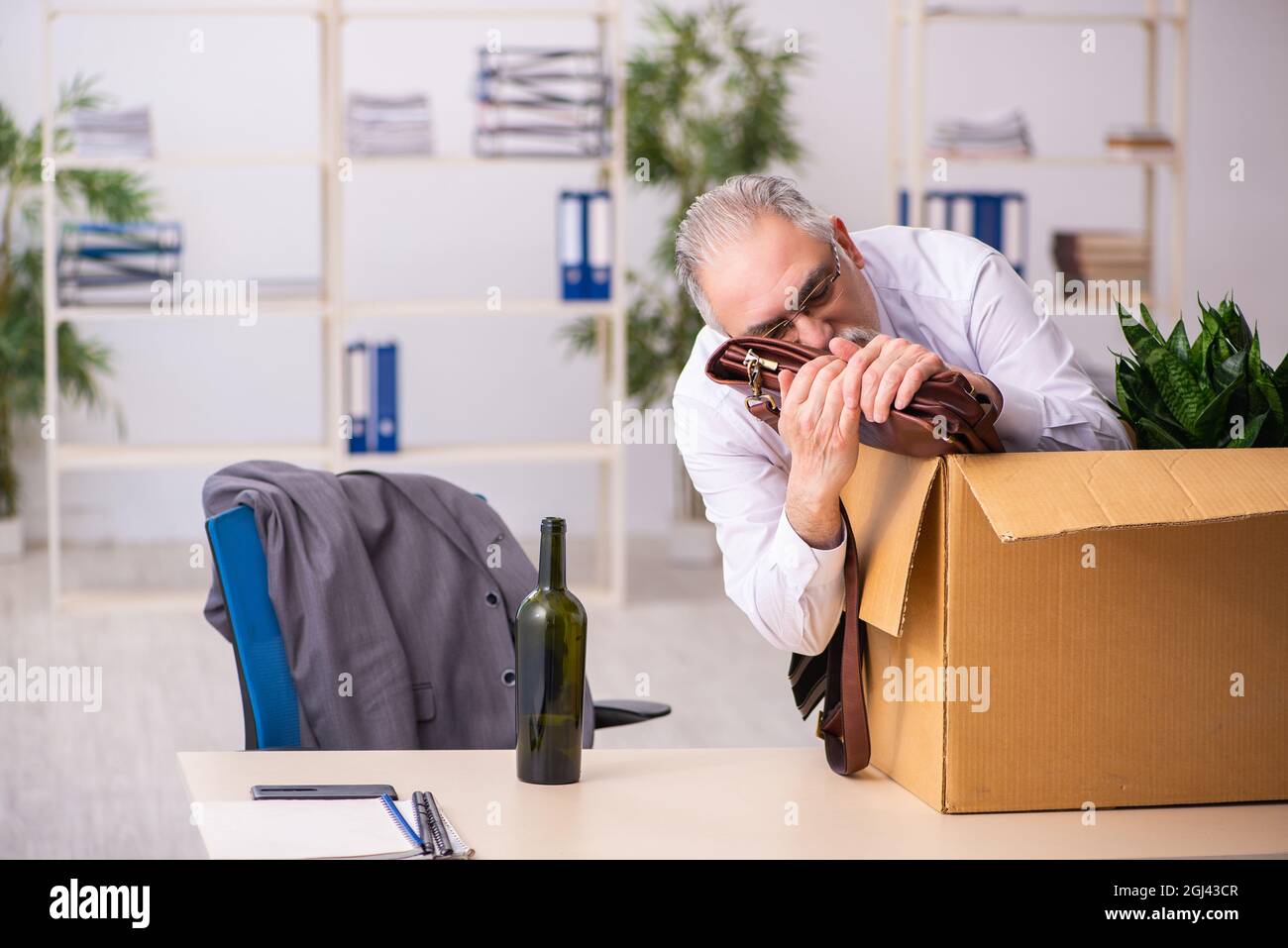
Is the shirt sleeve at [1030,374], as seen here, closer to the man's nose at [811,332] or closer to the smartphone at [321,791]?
the man's nose at [811,332]

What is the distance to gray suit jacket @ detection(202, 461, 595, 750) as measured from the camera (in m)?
1.90

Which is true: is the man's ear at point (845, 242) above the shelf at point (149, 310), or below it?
below

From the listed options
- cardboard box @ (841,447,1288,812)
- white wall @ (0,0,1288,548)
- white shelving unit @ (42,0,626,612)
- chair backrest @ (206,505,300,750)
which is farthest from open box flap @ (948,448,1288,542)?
white wall @ (0,0,1288,548)

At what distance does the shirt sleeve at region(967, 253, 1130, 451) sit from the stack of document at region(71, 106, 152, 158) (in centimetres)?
366

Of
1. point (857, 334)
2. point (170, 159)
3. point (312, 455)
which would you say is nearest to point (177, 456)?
point (312, 455)

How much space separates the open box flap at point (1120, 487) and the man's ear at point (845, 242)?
50 cm

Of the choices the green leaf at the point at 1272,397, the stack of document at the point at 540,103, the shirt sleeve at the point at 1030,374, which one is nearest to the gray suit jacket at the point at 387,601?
the shirt sleeve at the point at 1030,374

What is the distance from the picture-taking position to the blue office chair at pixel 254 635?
73.3 inches

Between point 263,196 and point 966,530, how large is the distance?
5.18m

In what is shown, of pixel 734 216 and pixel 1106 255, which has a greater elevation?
pixel 1106 255

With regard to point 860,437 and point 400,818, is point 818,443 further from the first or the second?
point 400,818

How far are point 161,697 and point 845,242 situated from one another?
112 inches

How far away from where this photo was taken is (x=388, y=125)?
4.86 m

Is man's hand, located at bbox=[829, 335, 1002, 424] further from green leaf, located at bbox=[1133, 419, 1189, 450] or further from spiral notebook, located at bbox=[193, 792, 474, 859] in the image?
spiral notebook, located at bbox=[193, 792, 474, 859]
